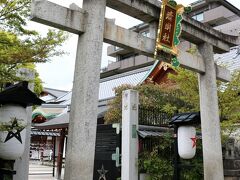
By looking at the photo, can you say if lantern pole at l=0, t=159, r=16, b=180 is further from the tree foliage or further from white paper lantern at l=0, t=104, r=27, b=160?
the tree foliage

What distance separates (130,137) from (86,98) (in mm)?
4686

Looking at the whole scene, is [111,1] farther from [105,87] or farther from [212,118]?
[105,87]

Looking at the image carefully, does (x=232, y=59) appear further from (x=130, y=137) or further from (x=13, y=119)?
(x=13, y=119)

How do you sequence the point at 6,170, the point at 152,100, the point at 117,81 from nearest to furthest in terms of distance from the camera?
the point at 6,170, the point at 152,100, the point at 117,81

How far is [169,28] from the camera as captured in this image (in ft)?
25.0

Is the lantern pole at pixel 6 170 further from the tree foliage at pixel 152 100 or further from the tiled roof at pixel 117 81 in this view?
the tiled roof at pixel 117 81

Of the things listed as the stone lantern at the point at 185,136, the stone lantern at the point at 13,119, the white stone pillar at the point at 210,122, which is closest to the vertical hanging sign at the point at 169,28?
the stone lantern at the point at 185,136

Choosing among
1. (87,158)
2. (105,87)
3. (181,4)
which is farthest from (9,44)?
(105,87)

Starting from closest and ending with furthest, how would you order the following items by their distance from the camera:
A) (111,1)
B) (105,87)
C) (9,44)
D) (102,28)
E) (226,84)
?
(9,44), (102,28), (111,1), (226,84), (105,87)

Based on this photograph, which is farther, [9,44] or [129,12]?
[129,12]

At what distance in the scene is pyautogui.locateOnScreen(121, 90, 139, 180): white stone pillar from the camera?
9859mm

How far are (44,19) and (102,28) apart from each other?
4.09 ft

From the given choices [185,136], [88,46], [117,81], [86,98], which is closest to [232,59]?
[117,81]

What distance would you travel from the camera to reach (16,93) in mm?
4965
